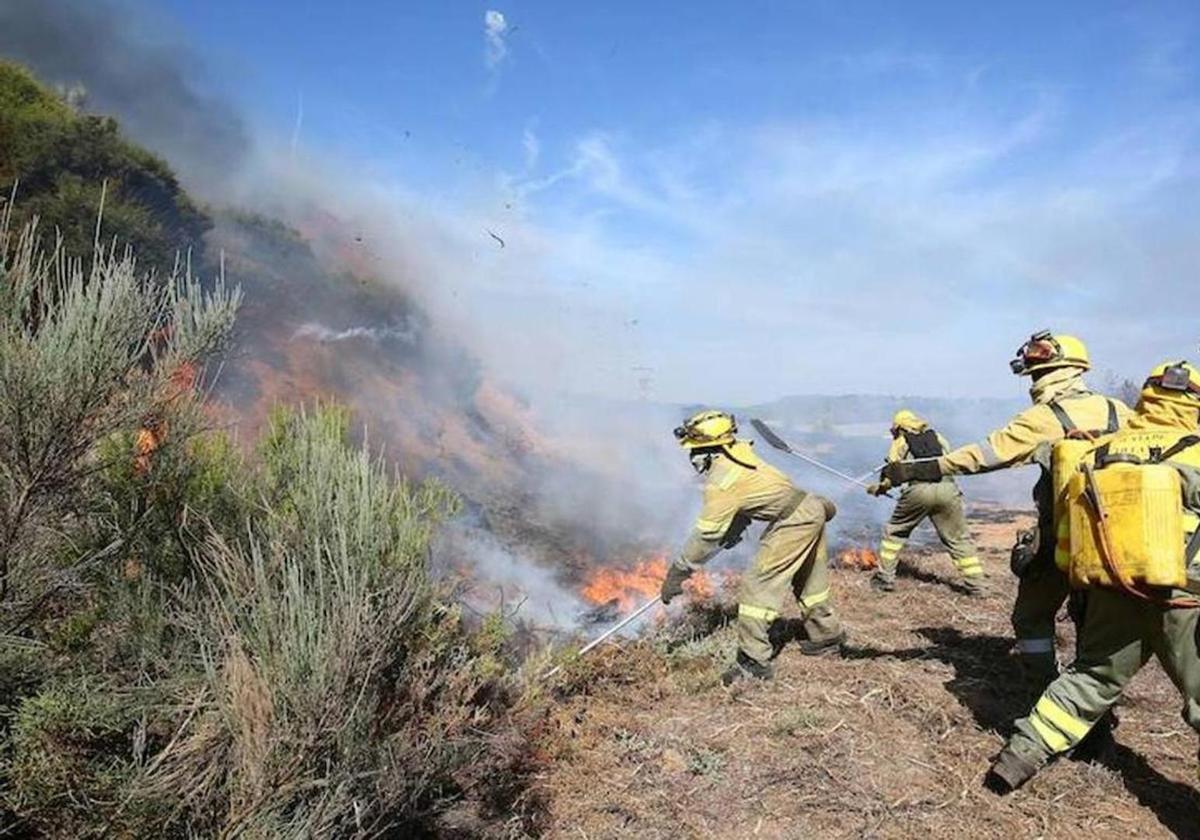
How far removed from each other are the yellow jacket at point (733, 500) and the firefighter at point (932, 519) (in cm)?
215

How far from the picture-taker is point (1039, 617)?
4391 mm

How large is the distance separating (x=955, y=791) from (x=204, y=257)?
60.9 ft

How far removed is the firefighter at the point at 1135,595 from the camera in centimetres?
301

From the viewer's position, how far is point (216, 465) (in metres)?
4.21

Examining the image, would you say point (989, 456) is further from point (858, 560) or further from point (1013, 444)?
point (858, 560)

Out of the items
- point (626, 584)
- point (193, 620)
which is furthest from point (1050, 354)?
point (626, 584)

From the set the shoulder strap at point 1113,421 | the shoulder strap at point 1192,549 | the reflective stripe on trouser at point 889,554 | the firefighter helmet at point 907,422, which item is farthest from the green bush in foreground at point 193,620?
the firefighter helmet at point 907,422

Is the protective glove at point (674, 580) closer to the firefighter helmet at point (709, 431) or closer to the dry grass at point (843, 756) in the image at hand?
the dry grass at point (843, 756)

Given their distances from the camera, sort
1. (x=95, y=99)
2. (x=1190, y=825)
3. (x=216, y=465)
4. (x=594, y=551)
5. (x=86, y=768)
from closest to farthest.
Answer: (x=86, y=768) → (x=1190, y=825) → (x=216, y=465) → (x=594, y=551) → (x=95, y=99)

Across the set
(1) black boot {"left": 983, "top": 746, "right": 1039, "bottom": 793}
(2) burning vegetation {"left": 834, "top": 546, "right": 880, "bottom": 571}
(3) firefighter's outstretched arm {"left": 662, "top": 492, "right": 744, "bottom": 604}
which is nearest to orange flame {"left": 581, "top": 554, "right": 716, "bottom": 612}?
(2) burning vegetation {"left": 834, "top": 546, "right": 880, "bottom": 571}

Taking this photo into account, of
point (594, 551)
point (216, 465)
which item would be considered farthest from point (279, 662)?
point (594, 551)

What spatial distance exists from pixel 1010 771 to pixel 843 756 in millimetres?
829

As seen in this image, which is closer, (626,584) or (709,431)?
(709,431)

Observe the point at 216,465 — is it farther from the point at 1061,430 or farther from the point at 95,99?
the point at 95,99
